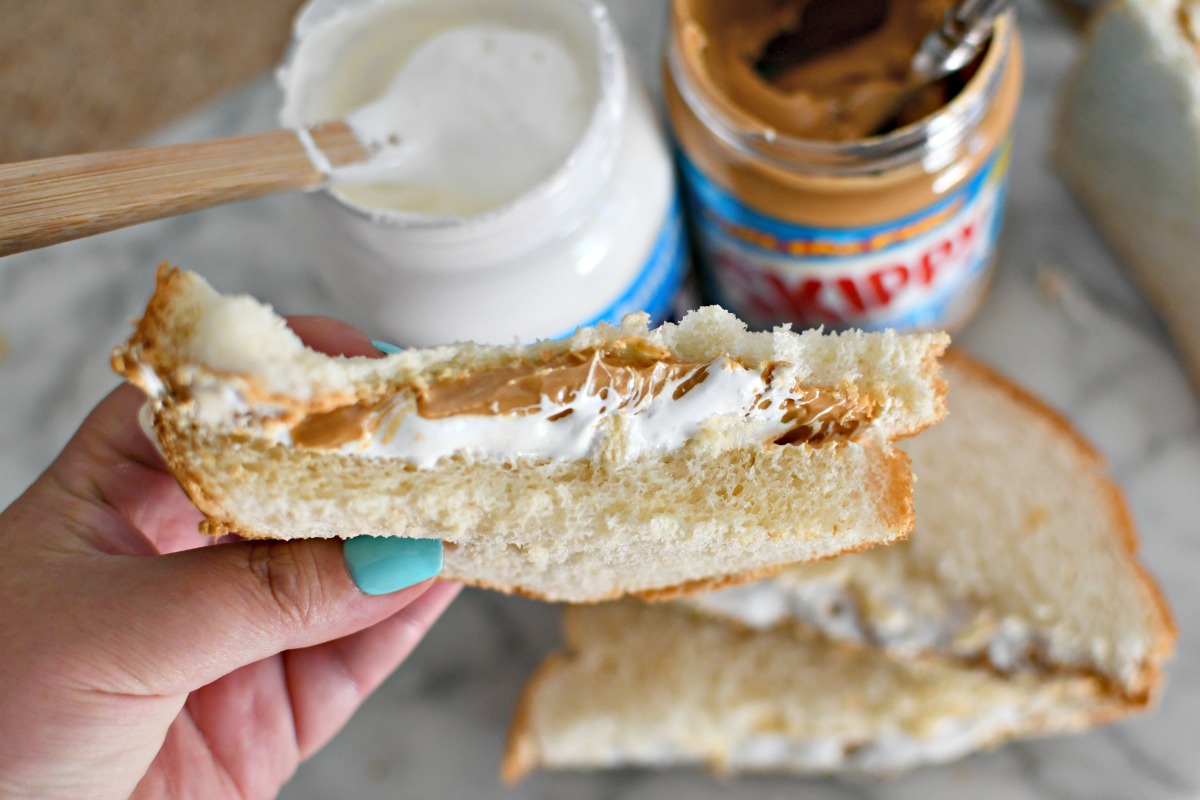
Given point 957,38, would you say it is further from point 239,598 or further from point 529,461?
point 239,598

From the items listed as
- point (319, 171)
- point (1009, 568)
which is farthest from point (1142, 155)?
point (319, 171)

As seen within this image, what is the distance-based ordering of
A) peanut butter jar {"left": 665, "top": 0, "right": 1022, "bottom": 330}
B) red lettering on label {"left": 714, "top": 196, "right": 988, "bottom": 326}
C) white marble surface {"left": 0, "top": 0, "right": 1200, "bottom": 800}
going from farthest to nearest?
white marble surface {"left": 0, "top": 0, "right": 1200, "bottom": 800}, red lettering on label {"left": 714, "top": 196, "right": 988, "bottom": 326}, peanut butter jar {"left": 665, "top": 0, "right": 1022, "bottom": 330}

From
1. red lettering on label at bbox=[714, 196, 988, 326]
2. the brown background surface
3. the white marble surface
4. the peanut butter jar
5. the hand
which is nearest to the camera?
the hand

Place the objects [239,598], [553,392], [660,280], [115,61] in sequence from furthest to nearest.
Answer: [115,61] < [660,280] < [239,598] < [553,392]

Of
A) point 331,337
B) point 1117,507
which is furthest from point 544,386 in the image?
point 1117,507

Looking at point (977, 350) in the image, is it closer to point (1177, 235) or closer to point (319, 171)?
point (1177, 235)

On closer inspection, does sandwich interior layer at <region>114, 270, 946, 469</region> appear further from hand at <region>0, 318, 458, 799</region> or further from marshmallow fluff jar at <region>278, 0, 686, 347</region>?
marshmallow fluff jar at <region>278, 0, 686, 347</region>

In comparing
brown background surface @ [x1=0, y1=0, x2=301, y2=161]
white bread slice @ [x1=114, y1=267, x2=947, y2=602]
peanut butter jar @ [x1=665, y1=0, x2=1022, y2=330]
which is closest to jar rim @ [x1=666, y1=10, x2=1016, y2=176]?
peanut butter jar @ [x1=665, y1=0, x2=1022, y2=330]
